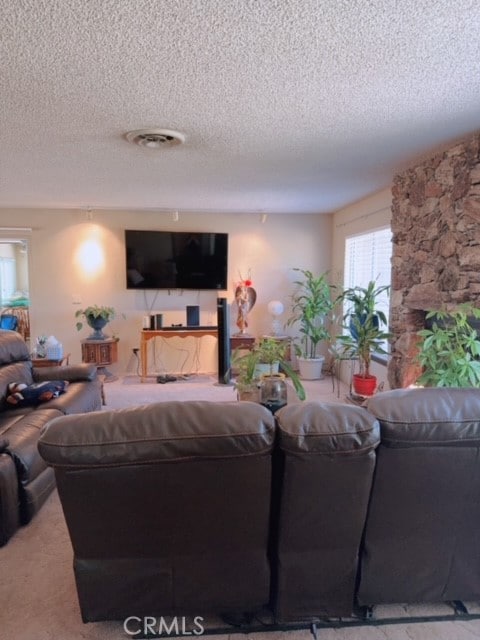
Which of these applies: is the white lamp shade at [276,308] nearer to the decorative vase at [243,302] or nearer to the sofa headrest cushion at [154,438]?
the decorative vase at [243,302]

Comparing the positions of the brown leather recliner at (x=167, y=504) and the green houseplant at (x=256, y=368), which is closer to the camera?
the brown leather recliner at (x=167, y=504)

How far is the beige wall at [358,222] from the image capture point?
414 cm

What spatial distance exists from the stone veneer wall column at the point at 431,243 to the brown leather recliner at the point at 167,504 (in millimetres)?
2165

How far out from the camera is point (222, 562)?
140 cm

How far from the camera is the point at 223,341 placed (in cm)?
515

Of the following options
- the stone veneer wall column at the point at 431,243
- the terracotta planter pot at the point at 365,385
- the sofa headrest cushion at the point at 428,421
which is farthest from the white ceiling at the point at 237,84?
the terracotta planter pot at the point at 365,385

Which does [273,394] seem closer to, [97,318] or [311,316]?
[311,316]

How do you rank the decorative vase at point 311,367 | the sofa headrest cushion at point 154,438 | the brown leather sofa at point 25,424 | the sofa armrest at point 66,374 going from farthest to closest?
the decorative vase at point 311,367 → the sofa armrest at point 66,374 → the brown leather sofa at point 25,424 → the sofa headrest cushion at point 154,438

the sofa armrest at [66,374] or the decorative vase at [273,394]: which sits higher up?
the decorative vase at [273,394]

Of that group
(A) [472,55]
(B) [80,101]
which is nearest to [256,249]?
(B) [80,101]

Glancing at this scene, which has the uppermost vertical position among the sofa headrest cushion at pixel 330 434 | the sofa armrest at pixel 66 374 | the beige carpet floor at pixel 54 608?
the sofa headrest cushion at pixel 330 434

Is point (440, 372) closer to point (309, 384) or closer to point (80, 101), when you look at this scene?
point (80, 101)

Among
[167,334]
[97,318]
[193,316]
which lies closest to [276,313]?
[193,316]

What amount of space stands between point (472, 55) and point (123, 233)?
15.1 ft
